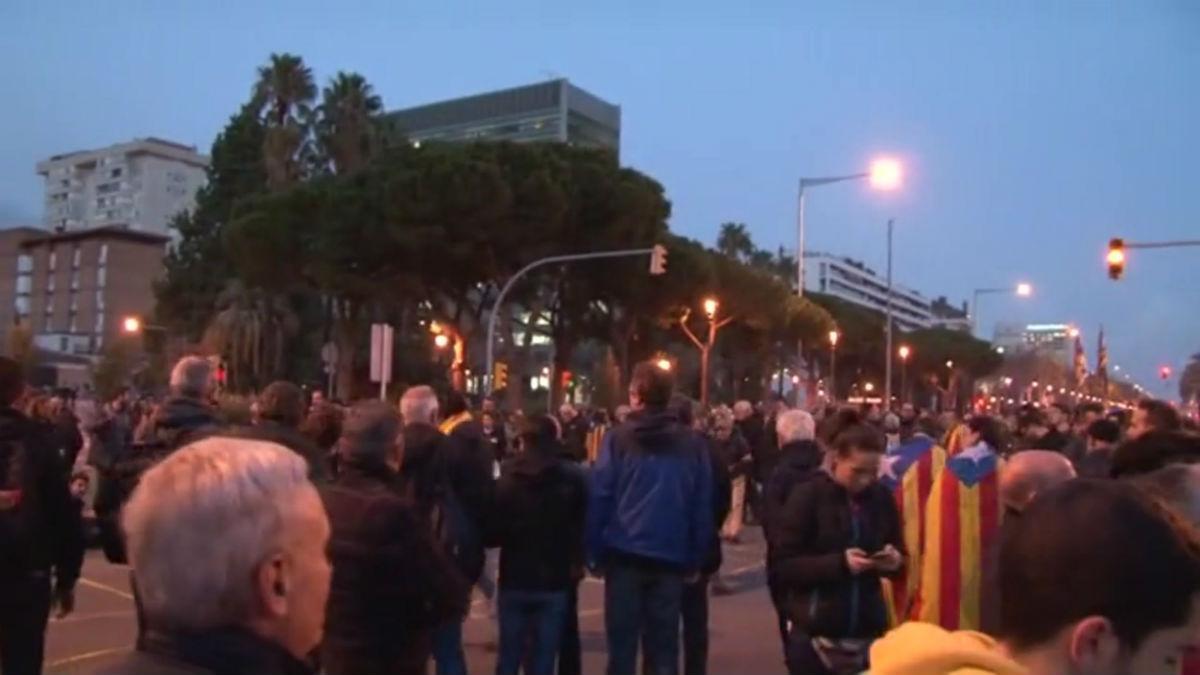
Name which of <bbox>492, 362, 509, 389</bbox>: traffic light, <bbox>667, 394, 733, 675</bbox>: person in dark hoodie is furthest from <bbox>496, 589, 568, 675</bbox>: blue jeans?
<bbox>492, 362, 509, 389</bbox>: traffic light

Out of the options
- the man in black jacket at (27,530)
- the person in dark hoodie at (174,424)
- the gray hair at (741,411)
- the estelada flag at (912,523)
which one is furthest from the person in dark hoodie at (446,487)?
the gray hair at (741,411)

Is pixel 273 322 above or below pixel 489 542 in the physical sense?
above

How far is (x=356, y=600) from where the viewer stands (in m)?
5.00

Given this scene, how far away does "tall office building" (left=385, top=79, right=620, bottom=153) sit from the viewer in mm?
121625

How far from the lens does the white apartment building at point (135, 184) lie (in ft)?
475

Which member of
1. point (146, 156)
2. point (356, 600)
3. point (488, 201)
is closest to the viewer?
point (356, 600)

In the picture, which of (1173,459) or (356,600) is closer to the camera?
(356,600)

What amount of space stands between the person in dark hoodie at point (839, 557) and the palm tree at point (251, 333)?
160 feet

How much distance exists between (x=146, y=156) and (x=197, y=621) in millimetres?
150069

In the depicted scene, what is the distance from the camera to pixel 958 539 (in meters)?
6.11

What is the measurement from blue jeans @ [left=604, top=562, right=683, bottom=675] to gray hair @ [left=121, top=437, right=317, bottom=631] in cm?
538

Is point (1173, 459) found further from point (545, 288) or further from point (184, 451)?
point (545, 288)

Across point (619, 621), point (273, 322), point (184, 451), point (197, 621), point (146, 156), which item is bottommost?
point (619, 621)

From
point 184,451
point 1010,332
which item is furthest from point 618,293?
point 1010,332
